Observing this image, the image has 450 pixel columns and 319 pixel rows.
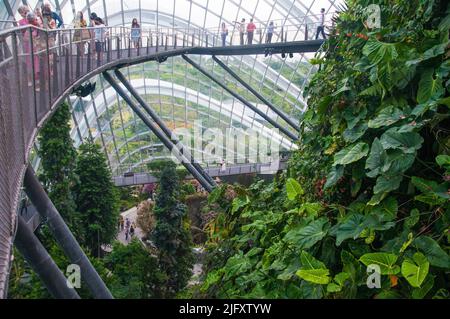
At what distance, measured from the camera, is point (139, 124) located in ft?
113

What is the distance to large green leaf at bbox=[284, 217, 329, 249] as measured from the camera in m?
3.38

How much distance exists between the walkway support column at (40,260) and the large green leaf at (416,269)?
3.83m

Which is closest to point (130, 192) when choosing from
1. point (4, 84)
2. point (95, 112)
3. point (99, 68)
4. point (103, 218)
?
point (95, 112)

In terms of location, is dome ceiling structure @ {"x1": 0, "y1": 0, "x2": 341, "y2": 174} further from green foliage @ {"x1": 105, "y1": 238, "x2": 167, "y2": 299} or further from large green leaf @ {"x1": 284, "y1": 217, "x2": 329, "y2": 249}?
large green leaf @ {"x1": 284, "y1": 217, "x2": 329, "y2": 249}

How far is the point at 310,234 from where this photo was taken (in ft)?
11.3

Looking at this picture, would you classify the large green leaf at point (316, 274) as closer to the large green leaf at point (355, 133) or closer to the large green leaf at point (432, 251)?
the large green leaf at point (432, 251)

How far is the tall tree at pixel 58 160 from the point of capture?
16.4 metres

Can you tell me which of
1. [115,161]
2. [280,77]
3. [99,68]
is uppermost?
[280,77]

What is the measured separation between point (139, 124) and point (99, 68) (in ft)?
78.8

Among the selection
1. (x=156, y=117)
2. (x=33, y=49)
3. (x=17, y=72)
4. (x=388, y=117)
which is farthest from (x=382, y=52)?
(x=156, y=117)

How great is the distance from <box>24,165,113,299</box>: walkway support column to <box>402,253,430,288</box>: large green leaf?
481 centimetres

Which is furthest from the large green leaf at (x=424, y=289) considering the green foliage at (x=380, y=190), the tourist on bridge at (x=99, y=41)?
the tourist on bridge at (x=99, y=41)
